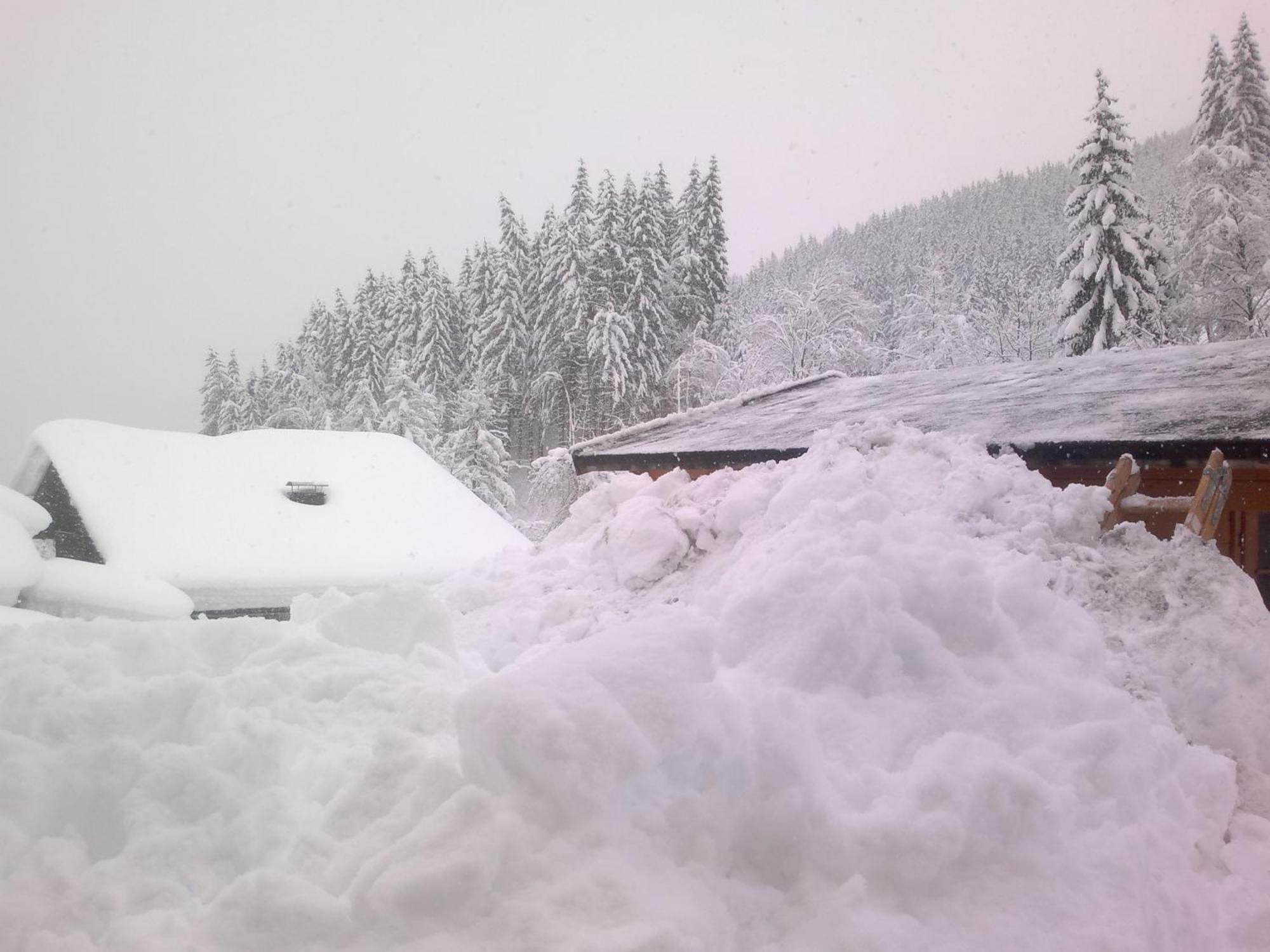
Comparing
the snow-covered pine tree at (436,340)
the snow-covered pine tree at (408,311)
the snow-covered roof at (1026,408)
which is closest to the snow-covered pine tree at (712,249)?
the snow-covered pine tree at (436,340)

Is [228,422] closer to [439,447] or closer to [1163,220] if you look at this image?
[439,447]

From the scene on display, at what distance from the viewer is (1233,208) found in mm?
21484

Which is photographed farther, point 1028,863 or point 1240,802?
point 1240,802

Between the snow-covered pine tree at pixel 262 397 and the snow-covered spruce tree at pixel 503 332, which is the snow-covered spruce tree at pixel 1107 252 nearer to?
the snow-covered spruce tree at pixel 503 332

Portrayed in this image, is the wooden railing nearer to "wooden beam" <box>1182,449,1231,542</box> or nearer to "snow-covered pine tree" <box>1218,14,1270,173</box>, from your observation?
"wooden beam" <box>1182,449,1231,542</box>

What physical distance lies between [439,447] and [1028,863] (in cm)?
3425

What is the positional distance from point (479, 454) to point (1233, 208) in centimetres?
2810

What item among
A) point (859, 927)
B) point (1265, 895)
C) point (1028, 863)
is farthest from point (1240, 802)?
point (859, 927)

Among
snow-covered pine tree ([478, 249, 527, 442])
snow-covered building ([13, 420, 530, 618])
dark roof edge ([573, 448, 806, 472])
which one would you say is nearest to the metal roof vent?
snow-covered building ([13, 420, 530, 618])

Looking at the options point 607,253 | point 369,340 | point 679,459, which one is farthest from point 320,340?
point 679,459

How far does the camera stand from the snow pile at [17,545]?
8.60 m

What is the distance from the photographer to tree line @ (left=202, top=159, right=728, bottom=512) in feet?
94.1

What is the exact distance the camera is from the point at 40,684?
8.23 feet

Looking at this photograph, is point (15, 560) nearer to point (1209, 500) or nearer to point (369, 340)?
point (1209, 500)
